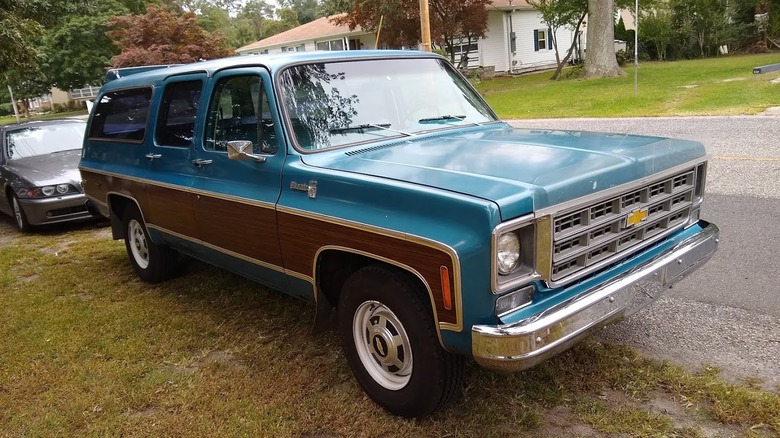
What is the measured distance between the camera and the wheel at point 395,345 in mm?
2973

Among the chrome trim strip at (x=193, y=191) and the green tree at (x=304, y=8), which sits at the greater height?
the green tree at (x=304, y=8)

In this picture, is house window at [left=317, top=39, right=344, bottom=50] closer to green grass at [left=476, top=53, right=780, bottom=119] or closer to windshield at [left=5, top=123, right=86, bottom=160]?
green grass at [left=476, top=53, right=780, bottom=119]

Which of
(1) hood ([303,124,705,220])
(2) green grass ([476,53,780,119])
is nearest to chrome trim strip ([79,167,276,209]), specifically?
(1) hood ([303,124,705,220])

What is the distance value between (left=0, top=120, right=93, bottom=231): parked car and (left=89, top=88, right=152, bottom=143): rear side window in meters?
2.69

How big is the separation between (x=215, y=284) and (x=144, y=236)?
31.5 inches

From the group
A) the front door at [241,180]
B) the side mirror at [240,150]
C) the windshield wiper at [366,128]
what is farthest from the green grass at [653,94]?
the side mirror at [240,150]

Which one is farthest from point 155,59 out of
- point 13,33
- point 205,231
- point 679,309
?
point 679,309

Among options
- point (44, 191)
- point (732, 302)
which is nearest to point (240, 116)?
point (732, 302)

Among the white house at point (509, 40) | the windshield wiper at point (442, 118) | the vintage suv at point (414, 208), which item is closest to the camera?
the vintage suv at point (414, 208)

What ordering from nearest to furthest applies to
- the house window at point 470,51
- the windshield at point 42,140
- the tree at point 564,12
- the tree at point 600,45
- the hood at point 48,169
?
the hood at point 48,169, the windshield at point 42,140, the tree at point 600,45, the tree at point 564,12, the house window at point 470,51

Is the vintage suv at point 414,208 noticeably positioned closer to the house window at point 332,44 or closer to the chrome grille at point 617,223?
the chrome grille at point 617,223

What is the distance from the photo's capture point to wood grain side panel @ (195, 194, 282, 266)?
379cm

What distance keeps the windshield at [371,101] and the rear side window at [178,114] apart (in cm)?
108

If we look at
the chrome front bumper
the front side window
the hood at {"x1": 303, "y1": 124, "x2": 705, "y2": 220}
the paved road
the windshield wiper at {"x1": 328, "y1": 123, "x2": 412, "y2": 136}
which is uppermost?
the front side window
